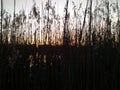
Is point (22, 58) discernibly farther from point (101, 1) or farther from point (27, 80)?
point (101, 1)

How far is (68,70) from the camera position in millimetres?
2191

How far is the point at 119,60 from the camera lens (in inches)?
101

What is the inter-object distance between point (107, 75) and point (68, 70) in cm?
40

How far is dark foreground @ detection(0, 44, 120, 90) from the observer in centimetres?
223

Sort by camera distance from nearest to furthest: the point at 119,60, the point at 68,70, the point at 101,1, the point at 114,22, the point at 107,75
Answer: the point at 68,70, the point at 107,75, the point at 119,60, the point at 101,1, the point at 114,22

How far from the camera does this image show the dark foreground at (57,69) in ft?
7.30

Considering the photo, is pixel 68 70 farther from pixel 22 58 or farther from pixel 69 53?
pixel 22 58

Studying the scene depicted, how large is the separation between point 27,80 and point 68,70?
340 millimetres

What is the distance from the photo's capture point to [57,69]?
7.66ft

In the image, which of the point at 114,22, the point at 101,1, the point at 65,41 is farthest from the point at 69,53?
the point at 114,22

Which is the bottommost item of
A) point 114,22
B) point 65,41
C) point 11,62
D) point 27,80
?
point 27,80

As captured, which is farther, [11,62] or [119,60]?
[119,60]

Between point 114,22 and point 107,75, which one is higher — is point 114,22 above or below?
above

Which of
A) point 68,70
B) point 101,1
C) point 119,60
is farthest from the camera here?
point 101,1
